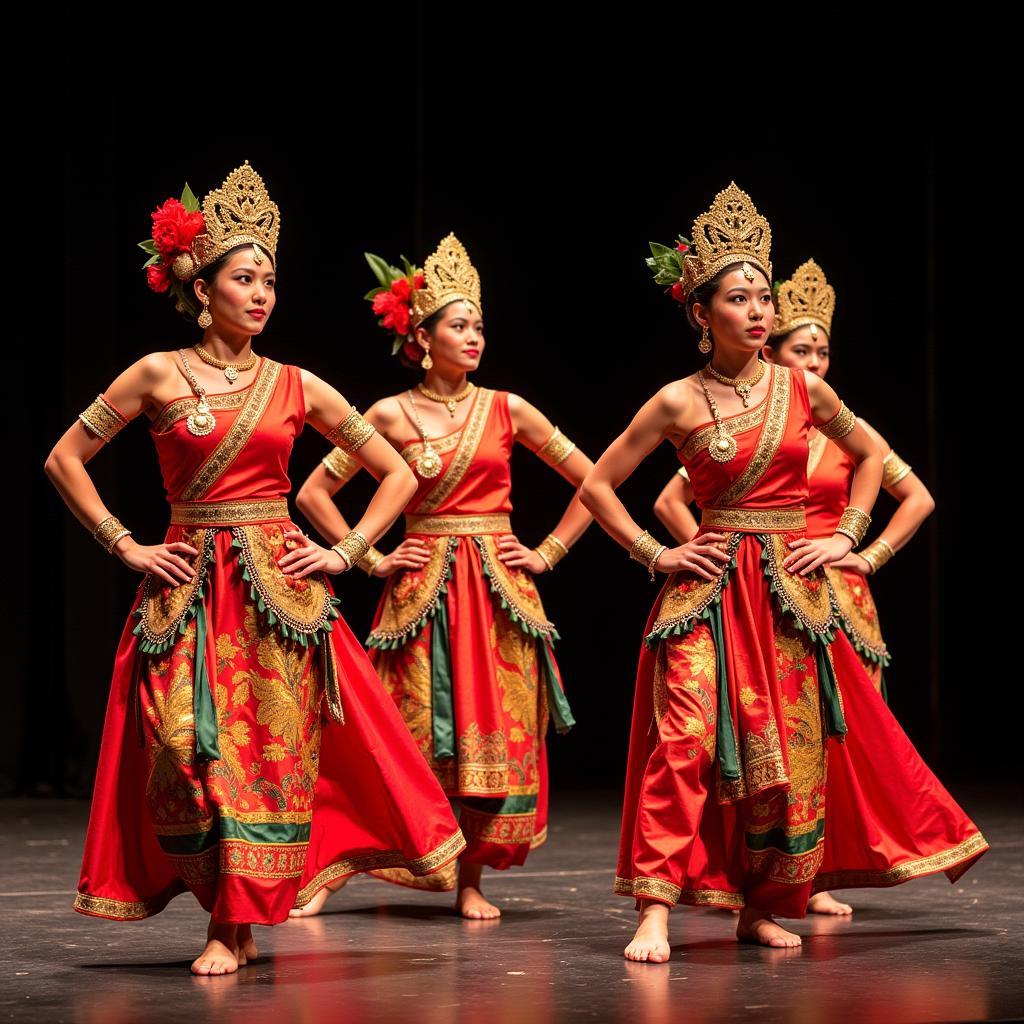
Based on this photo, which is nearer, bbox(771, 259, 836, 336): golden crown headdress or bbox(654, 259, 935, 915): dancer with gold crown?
bbox(654, 259, 935, 915): dancer with gold crown

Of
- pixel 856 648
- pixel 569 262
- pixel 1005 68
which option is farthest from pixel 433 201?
pixel 856 648

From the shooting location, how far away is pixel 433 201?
23.7 ft

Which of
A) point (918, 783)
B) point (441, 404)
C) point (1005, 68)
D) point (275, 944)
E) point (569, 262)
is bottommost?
point (275, 944)

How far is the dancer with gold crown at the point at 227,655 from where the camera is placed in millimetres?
3650

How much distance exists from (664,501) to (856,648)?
63 cm

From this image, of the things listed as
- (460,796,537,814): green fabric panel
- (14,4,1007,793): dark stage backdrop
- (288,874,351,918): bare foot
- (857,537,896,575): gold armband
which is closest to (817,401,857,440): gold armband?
(857,537,896,575): gold armband

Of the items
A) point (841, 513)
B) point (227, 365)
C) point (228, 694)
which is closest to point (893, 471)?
point (841, 513)

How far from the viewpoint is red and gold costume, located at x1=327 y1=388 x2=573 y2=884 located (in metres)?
4.68

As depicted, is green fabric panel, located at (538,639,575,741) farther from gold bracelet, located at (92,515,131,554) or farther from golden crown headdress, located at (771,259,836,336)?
gold bracelet, located at (92,515,131,554)

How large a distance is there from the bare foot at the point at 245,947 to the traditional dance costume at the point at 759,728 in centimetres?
76

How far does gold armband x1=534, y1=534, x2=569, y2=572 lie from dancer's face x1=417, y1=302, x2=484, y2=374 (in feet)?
1.72

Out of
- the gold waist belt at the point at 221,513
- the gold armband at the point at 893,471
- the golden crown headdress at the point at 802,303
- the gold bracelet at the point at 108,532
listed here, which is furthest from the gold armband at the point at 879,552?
the gold bracelet at the point at 108,532

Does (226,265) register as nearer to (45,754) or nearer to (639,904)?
(639,904)

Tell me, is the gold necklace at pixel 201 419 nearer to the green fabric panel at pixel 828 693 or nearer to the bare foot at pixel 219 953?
the bare foot at pixel 219 953
